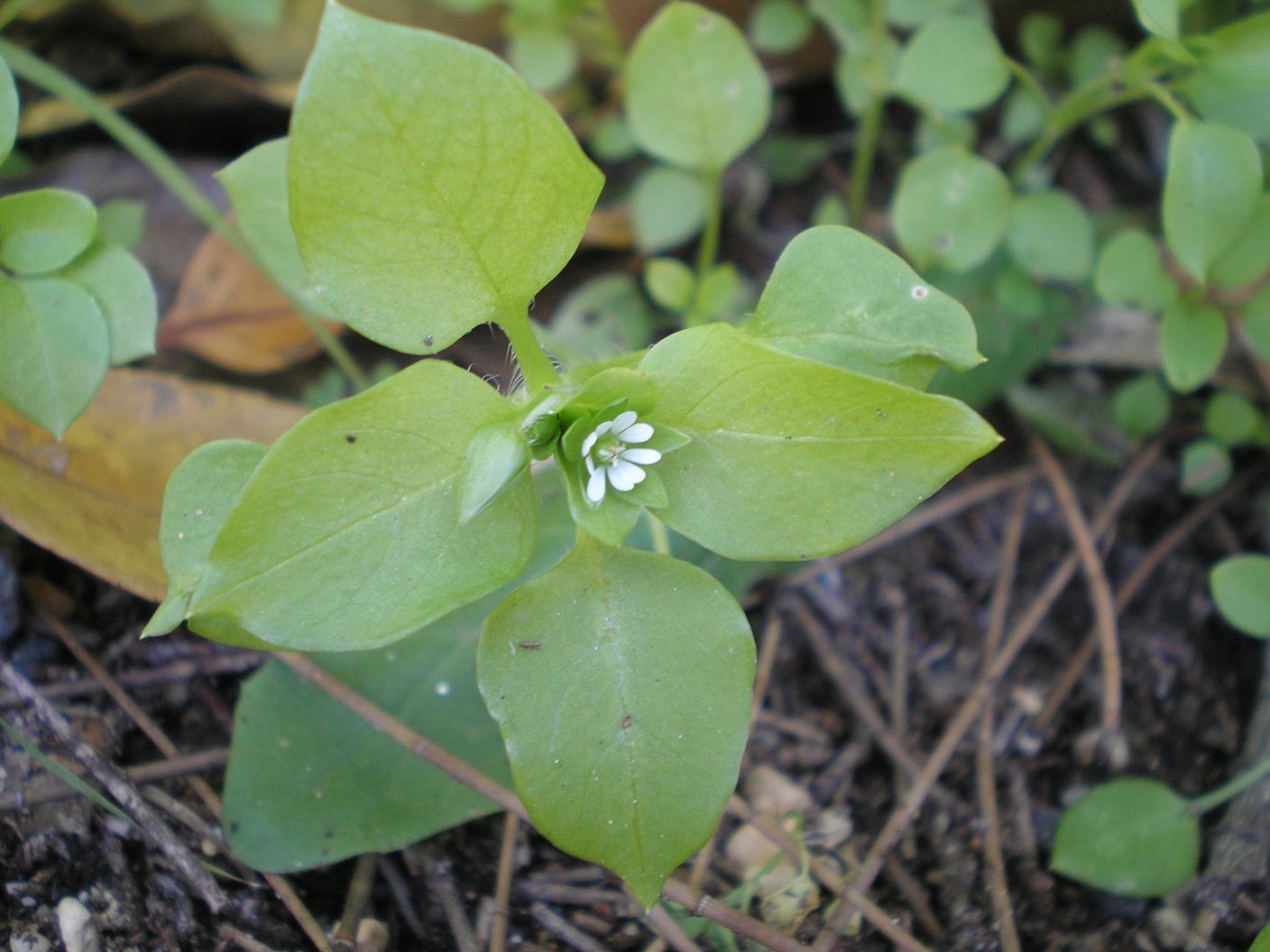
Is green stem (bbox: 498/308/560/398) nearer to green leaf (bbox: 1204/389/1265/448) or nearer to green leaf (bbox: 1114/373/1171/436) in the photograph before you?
green leaf (bbox: 1114/373/1171/436)

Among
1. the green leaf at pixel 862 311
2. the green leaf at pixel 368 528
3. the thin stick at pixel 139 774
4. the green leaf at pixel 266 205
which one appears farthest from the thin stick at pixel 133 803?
the green leaf at pixel 862 311

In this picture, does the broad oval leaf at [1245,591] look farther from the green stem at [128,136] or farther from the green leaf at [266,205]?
the green stem at [128,136]

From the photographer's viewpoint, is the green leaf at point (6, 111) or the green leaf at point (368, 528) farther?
the green leaf at point (6, 111)

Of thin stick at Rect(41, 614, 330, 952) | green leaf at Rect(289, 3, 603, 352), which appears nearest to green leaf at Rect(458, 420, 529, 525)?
green leaf at Rect(289, 3, 603, 352)

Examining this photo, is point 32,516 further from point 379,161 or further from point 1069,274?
point 1069,274

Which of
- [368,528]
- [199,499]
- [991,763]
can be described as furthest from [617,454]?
[991,763]

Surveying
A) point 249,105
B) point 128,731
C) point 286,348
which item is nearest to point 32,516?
point 128,731
